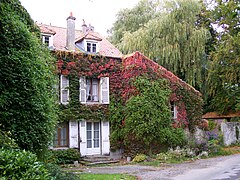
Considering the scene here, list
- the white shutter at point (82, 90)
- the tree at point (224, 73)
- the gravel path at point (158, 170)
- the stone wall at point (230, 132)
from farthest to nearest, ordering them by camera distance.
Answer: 1. the stone wall at point (230, 132)
2. the tree at point (224, 73)
3. the white shutter at point (82, 90)
4. the gravel path at point (158, 170)

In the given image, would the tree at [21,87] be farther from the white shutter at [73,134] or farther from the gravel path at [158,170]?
the white shutter at [73,134]

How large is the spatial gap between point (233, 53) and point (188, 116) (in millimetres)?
5478

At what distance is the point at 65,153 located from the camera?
1420 cm

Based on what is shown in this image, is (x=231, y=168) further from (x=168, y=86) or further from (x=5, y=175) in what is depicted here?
(x=5, y=175)

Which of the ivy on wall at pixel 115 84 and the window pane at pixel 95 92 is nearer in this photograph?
the ivy on wall at pixel 115 84

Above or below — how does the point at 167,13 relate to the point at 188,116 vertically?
above

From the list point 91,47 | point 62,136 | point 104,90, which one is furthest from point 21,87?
point 91,47

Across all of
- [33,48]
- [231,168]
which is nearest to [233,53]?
[231,168]

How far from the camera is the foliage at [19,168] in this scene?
13.2ft

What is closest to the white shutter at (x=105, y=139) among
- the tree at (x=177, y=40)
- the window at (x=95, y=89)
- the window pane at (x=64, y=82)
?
the window at (x=95, y=89)

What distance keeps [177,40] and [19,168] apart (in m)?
16.9

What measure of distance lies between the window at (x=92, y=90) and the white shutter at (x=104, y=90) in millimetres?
400

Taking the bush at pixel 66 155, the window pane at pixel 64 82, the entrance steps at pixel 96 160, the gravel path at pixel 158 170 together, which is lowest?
the gravel path at pixel 158 170

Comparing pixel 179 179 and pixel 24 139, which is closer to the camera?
pixel 24 139
